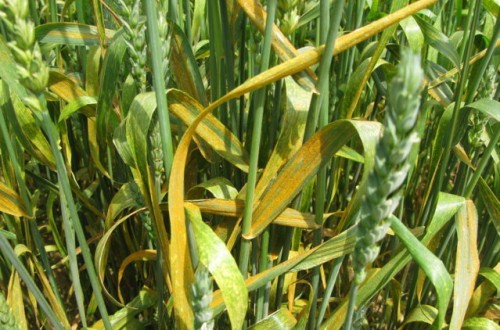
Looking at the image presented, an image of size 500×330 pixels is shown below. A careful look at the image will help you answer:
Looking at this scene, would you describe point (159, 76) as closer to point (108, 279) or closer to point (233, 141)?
point (233, 141)

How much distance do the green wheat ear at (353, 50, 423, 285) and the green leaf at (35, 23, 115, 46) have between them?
2.07 ft

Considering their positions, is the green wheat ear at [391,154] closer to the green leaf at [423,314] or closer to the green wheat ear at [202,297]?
the green wheat ear at [202,297]

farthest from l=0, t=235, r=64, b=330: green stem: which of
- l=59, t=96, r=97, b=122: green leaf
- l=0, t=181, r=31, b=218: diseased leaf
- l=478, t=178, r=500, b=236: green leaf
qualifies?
l=478, t=178, r=500, b=236: green leaf

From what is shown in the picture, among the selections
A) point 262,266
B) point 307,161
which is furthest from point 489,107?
point 262,266

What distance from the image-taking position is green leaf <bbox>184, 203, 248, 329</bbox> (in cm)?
60

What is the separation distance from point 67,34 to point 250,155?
428mm

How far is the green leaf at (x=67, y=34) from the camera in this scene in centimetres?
86

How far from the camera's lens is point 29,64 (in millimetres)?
472

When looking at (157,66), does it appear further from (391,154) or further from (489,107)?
(489,107)

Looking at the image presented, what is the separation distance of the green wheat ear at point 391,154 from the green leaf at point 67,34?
0.63m

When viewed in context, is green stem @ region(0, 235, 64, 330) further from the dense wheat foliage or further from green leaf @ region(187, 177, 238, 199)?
green leaf @ region(187, 177, 238, 199)

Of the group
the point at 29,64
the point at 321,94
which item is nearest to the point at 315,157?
the point at 321,94

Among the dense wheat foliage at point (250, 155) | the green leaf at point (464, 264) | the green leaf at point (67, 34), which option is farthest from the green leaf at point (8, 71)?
the green leaf at point (464, 264)

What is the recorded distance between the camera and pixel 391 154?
395 millimetres
